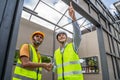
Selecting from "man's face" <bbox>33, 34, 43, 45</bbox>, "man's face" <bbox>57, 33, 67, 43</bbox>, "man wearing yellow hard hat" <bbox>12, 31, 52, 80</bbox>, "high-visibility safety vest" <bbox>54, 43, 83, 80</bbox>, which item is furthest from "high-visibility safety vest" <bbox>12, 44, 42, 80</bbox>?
"man's face" <bbox>57, 33, 67, 43</bbox>

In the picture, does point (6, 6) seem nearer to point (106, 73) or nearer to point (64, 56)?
point (64, 56)

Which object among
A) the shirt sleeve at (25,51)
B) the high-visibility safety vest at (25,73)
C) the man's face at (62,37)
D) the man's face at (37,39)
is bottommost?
the high-visibility safety vest at (25,73)

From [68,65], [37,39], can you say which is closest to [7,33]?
[37,39]

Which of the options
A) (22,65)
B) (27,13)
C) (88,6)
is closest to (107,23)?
(88,6)

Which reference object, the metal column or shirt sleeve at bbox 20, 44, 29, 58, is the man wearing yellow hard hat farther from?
the metal column

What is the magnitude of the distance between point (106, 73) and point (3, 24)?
262cm

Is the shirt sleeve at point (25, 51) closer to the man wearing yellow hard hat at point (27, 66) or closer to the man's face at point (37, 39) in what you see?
the man wearing yellow hard hat at point (27, 66)

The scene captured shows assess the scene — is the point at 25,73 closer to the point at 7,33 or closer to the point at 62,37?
the point at 7,33

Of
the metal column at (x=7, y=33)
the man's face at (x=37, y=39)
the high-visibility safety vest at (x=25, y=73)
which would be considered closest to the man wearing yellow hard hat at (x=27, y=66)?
the high-visibility safety vest at (x=25, y=73)

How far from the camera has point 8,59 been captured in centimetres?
79

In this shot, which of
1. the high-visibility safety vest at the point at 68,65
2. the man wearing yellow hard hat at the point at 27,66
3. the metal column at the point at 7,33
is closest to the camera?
the metal column at the point at 7,33

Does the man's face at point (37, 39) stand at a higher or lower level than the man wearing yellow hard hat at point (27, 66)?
higher

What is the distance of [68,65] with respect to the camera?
142 cm

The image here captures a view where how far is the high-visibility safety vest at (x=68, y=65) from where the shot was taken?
4.51 ft
